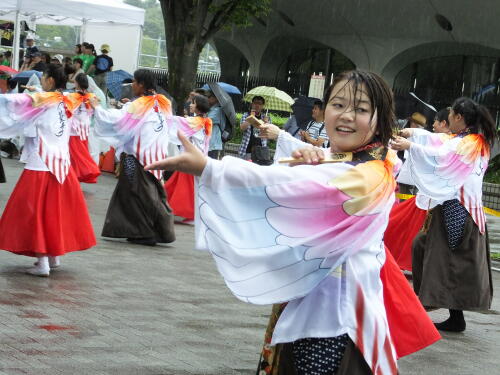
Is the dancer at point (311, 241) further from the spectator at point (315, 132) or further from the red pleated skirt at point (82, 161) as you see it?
the red pleated skirt at point (82, 161)

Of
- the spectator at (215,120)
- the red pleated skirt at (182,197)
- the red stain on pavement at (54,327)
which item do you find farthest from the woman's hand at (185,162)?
the spectator at (215,120)

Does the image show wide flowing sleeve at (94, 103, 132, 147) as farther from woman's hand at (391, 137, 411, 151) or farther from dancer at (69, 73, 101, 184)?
woman's hand at (391, 137, 411, 151)

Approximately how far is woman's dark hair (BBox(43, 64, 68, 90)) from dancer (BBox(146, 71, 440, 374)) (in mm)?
4772

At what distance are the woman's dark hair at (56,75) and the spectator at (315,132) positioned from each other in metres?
3.98

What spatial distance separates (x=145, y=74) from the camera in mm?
10008

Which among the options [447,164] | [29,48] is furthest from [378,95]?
[29,48]

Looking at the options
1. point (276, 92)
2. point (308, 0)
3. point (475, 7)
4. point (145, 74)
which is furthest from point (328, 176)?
point (308, 0)

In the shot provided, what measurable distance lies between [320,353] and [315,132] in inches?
331

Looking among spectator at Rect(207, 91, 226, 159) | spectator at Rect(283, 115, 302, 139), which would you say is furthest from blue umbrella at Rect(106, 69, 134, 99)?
spectator at Rect(283, 115, 302, 139)

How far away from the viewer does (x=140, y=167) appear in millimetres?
10438

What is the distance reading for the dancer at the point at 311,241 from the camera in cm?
360

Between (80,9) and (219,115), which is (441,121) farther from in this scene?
(80,9)

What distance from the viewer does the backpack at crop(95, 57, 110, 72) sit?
2147cm

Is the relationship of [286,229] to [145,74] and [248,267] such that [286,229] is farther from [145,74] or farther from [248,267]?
[145,74]
